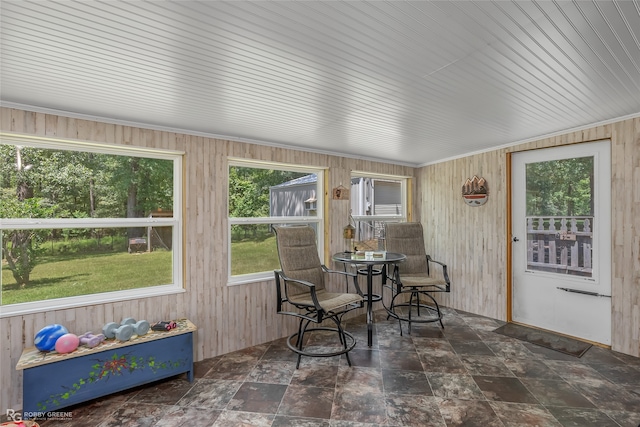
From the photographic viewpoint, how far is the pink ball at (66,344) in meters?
2.14

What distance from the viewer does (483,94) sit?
220 cm

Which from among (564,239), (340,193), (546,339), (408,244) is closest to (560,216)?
(564,239)

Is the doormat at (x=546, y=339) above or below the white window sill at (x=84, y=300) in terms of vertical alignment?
below

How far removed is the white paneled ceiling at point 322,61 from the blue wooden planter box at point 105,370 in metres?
1.81

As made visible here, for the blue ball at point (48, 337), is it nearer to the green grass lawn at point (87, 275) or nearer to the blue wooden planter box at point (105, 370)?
the blue wooden planter box at point (105, 370)

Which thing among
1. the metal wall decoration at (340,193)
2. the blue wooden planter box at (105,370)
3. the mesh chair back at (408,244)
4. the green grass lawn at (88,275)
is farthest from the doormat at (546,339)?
the green grass lawn at (88,275)

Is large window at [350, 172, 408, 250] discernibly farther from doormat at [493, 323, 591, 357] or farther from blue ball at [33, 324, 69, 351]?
blue ball at [33, 324, 69, 351]

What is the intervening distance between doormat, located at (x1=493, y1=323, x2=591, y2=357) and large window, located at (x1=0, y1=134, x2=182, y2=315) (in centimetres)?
363

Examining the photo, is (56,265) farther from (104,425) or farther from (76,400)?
(104,425)

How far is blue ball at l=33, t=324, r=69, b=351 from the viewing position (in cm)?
216

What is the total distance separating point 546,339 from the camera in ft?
11.0

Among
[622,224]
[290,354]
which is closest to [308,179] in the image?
[290,354]

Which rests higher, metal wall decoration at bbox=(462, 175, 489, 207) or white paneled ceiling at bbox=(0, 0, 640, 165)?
white paneled ceiling at bbox=(0, 0, 640, 165)

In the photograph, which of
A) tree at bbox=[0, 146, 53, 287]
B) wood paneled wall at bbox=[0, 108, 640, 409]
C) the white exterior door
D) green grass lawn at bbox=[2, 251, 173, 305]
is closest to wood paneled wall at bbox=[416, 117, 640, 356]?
wood paneled wall at bbox=[0, 108, 640, 409]
